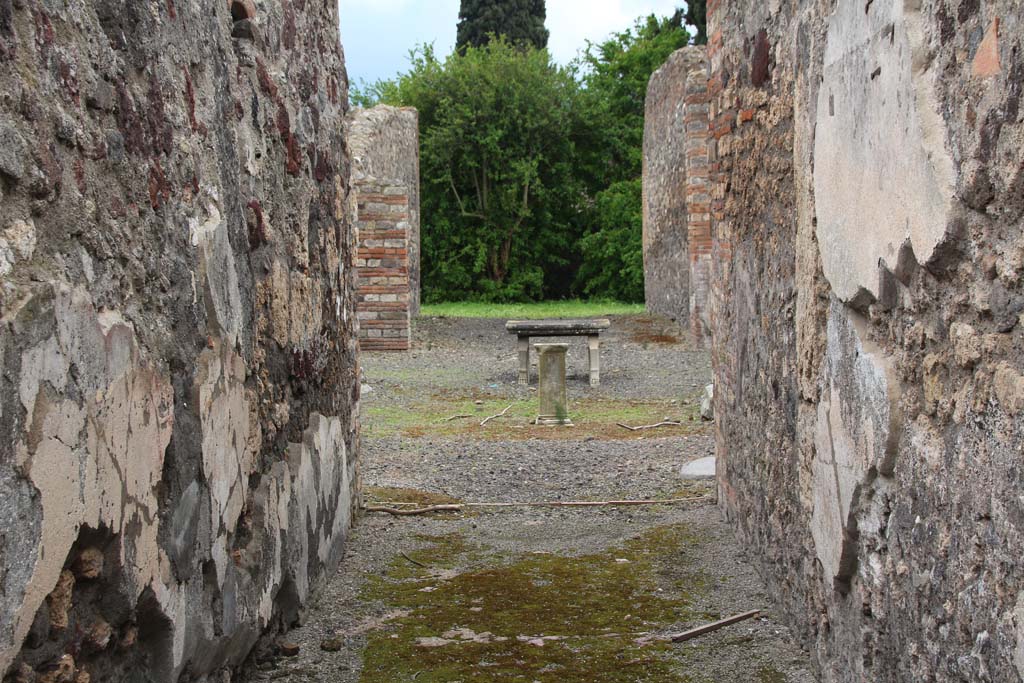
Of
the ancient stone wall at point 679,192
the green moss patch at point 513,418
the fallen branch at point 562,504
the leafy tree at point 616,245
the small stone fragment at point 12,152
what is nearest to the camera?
the small stone fragment at point 12,152

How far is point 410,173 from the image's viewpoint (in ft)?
51.4

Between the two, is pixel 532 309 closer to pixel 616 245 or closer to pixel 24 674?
pixel 616 245

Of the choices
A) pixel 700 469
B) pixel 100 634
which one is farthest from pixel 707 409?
pixel 100 634

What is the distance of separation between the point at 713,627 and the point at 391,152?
11.6 metres

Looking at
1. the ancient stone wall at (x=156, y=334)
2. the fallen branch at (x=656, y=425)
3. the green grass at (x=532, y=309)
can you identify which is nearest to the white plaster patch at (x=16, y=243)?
the ancient stone wall at (x=156, y=334)

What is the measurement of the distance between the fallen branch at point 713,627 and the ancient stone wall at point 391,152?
329 inches

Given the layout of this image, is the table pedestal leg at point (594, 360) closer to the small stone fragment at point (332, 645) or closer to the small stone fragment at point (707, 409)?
the small stone fragment at point (707, 409)

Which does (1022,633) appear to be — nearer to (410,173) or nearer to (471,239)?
(410,173)

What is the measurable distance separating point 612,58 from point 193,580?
1943 centimetres

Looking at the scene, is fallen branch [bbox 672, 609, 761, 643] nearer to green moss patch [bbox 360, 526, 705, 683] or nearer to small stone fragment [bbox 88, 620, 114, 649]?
green moss patch [bbox 360, 526, 705, 683]

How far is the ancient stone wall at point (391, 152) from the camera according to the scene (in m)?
12.2

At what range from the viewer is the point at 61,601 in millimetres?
1538

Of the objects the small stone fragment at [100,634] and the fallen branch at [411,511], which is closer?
the small stone fragment at [100,634]

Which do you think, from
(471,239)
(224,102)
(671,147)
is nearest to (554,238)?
(471,239)
